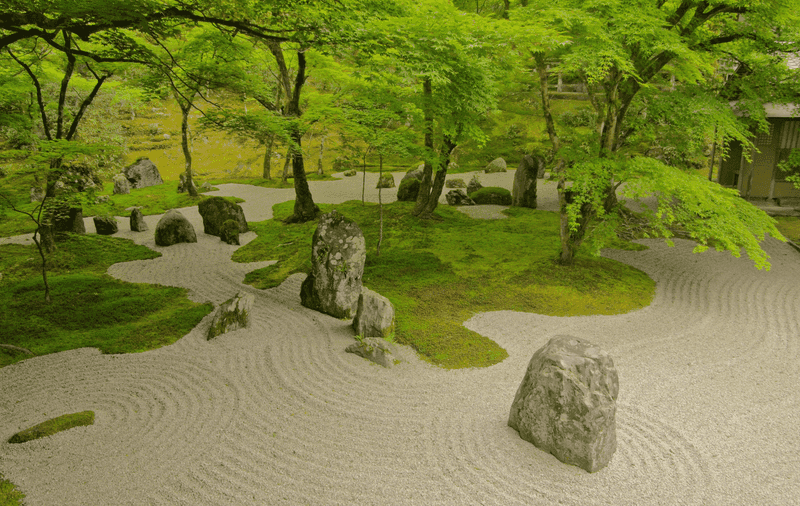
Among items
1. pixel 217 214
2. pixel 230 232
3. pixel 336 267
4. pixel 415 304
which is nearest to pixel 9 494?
pixel 336 267

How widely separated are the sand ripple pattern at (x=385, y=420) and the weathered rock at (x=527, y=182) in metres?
11.2

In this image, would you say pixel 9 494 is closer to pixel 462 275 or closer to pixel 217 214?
pixel 462 275

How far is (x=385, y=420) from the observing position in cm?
653

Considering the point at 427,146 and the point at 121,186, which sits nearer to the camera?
the point at 427,146

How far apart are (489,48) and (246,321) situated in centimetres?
1070

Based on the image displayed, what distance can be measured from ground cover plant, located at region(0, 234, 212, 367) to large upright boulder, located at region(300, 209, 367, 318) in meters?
2.83

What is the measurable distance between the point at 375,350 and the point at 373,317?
0.95 metres

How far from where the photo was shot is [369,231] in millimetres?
16844

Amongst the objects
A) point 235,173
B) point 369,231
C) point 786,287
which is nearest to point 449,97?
point 369,231

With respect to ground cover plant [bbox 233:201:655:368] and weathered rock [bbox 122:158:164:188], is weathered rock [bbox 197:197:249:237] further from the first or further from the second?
weathered rock [bbox 122:158:164:188]

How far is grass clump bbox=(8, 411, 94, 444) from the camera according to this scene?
19.6 ft

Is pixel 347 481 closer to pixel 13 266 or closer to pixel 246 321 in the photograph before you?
pixel 246 321

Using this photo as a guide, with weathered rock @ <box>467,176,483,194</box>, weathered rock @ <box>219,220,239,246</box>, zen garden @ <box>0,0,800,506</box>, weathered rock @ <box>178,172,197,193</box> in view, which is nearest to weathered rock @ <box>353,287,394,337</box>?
zen garden @ <box>0,0,800,506</box>

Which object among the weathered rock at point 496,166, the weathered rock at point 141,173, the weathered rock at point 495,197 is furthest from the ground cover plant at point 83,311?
the weathered rock at point 496,166
